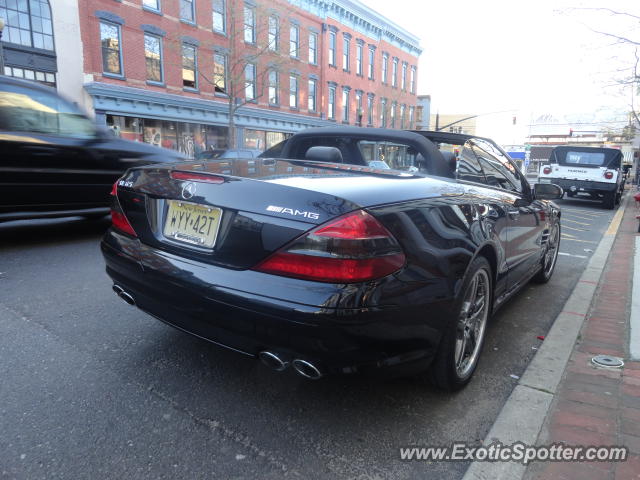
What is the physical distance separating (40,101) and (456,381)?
5480mm

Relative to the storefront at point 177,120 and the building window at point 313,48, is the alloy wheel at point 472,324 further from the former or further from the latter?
the building window at point 313,48

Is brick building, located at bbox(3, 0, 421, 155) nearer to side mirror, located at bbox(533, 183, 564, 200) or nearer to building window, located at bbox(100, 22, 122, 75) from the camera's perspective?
building window, located at bbox(100, 22, 122, 75)

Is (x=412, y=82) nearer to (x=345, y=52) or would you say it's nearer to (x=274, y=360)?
(x=345, y=52)

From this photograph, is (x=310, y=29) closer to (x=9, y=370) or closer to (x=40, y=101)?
(x=40, y=101)

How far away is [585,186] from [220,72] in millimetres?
17719

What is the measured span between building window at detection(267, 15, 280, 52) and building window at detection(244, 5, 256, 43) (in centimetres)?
88

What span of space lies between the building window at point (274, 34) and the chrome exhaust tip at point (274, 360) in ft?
81.5

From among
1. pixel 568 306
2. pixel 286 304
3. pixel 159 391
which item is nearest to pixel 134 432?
pixel 159 391

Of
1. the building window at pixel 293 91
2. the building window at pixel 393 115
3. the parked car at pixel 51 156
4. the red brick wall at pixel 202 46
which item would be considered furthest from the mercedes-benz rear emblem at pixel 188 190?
the building window at pixel 393 115

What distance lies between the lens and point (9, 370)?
8.24ft

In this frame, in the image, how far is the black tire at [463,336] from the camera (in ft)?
7.53

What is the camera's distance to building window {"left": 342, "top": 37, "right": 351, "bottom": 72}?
3166 centimetres

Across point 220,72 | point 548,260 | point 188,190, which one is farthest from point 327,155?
point 220,72

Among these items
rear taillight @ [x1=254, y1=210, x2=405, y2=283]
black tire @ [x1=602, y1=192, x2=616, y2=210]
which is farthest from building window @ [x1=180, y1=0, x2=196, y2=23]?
rear taillight @ [x1=254, y1=210, x2=405, y2=283]
